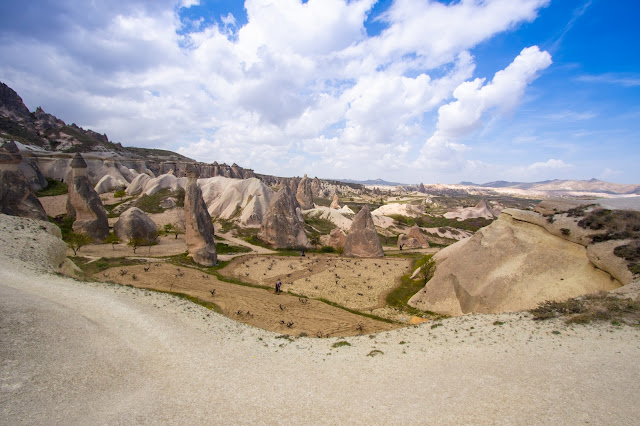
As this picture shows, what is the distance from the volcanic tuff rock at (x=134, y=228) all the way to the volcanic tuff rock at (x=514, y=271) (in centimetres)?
2504

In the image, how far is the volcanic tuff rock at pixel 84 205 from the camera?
1040 inches

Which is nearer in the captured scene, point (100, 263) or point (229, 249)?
point (100, 263)

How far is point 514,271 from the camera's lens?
49.0ft

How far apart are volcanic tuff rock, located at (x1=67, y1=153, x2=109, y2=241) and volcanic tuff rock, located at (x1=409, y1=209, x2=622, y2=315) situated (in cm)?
2745

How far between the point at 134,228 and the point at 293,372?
1049 inches

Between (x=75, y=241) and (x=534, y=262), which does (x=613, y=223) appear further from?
(x=75, y=241)

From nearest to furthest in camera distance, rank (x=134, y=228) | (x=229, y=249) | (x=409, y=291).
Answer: (x=409, y=291)
(x=134, y=228)
(x=229, y=249)

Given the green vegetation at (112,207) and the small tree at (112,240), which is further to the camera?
the green vegetation at (112,207)

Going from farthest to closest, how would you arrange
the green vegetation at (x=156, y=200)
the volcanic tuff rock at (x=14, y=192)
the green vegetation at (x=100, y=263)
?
the green vegetation at (x=156, y=200) < the volcanic tuff rock at (x=14, y=192) < the green vegetation at (x=100, y=263)

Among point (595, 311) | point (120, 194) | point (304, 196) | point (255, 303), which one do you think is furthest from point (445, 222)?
point (120, 194)

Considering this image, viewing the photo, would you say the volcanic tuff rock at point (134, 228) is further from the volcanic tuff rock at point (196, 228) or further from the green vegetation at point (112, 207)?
the green vegetation at point (112, 207)

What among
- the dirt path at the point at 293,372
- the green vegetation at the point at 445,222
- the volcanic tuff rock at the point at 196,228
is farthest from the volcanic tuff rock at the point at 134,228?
the green vegetation at the point at 445,222

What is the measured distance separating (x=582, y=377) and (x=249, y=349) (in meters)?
8.51

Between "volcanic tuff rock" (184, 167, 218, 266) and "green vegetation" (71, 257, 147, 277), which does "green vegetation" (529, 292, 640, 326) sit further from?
"green vegetation" (71, 257, 147, 277)
